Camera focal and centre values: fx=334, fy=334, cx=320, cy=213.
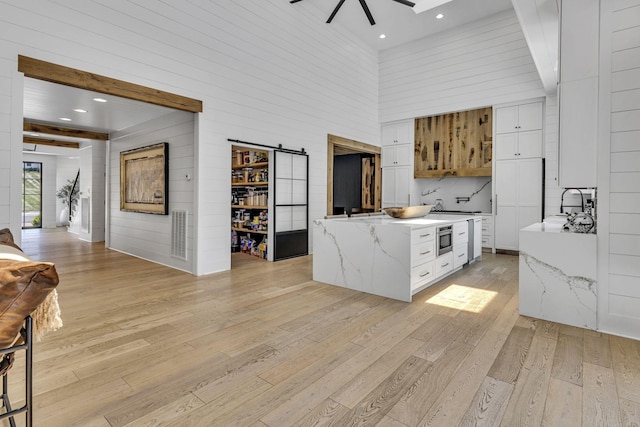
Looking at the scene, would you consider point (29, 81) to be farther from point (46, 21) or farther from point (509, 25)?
point (509, 25)

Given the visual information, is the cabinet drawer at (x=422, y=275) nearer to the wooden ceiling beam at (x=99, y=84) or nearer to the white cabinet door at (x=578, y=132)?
the white cabinet door at (x=578, y=132)

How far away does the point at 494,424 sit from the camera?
1.55 metres

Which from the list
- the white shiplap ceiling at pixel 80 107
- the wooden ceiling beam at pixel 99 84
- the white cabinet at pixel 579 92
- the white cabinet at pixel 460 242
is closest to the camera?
the white cabinet at pixel 579 92

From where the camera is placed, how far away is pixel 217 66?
468 cm

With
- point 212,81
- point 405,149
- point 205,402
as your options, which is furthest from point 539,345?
point 405,149

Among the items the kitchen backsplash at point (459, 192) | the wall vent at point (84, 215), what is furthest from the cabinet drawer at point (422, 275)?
the wall vent at point (84, 215)

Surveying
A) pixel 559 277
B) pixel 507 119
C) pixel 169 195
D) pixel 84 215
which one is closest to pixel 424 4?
pixel 507 119

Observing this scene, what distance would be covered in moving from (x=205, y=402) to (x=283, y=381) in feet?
1.40

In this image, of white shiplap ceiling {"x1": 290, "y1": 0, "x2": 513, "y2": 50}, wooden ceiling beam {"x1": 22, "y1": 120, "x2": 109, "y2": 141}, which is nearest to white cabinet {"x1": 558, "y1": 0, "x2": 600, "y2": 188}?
white shiplap ceiling {"x1": 290, "y1": 0, "x2": 513, "y2": 50}

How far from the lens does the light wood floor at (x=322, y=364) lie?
1636 mm

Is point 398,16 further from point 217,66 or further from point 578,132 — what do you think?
point 578,132

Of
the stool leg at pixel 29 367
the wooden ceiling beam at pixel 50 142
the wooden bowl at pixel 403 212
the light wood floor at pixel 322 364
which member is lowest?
the light wood floor at pixel 322 364

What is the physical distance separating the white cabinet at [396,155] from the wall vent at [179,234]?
4.85 meters

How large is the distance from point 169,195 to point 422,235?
12.5 ft
